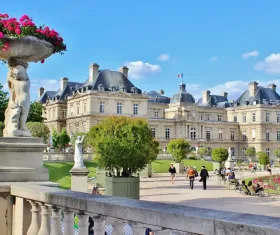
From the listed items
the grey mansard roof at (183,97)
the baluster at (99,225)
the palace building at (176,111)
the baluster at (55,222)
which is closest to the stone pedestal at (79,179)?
the baluster at (55,222)

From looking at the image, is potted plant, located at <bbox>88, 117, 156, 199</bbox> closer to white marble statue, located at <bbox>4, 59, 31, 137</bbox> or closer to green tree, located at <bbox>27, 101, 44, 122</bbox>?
white marble statue, located at <bbox>4, 59, 31, 137</bbox>

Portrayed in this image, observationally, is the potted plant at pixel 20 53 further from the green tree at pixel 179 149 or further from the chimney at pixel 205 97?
the chimney at pixel 205 97

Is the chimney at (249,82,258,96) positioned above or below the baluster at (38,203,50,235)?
above

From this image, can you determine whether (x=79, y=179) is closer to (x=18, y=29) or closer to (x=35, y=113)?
(x=18, y=29)

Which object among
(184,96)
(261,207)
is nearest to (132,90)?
(184,96)

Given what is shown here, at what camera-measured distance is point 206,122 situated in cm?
7438

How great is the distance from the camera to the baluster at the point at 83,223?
3410 mm

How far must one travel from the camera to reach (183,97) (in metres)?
74.5

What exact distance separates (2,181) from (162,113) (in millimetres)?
72349

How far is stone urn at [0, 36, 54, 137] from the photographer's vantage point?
5.32m

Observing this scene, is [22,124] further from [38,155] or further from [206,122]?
[206,122]

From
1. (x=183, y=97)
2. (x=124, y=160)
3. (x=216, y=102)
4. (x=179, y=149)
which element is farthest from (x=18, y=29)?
(x=216, y=102)

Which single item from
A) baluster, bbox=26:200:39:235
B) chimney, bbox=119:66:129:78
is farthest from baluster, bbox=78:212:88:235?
chimney, bbox=119:66:129:78

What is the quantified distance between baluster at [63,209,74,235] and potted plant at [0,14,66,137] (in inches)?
76.4
